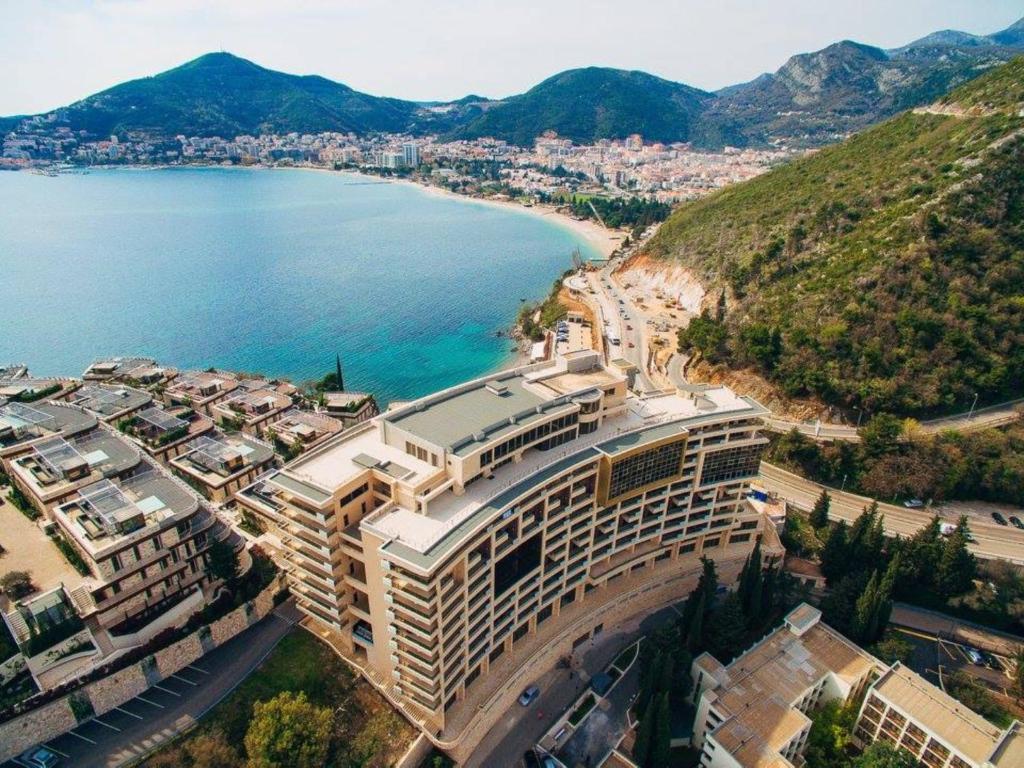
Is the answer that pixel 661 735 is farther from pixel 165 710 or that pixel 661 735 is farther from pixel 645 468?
pixel 165 710

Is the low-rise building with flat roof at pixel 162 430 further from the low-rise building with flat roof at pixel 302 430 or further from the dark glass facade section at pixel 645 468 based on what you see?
the dark glass facade section at pixel 645 468

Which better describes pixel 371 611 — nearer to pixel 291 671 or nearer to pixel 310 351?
pixel 291 671

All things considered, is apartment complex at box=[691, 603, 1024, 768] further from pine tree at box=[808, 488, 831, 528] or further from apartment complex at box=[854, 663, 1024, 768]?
pine tree at box=[808, 488, 831, 528]

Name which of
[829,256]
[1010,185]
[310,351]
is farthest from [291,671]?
[1010,185]

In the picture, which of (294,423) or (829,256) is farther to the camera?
(829,256)

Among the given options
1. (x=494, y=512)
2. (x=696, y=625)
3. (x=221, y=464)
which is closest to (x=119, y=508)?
(x=221, y=464)

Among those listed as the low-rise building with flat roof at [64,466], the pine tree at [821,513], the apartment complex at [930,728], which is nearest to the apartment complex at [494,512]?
the low-rise building with flat roof at [64,466]
